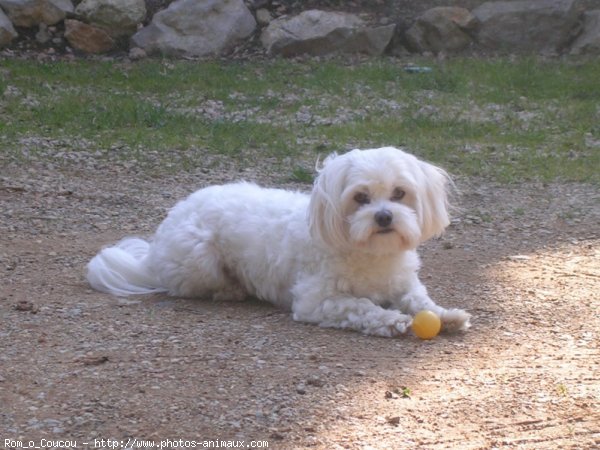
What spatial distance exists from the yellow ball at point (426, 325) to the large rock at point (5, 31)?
9.47m

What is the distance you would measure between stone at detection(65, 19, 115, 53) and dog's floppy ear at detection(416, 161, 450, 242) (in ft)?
28.8

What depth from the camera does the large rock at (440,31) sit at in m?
13.3

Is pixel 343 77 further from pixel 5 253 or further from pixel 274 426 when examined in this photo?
pixel 274 426

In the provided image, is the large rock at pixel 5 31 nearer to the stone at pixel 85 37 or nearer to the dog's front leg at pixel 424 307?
the stone at pixel 85 37

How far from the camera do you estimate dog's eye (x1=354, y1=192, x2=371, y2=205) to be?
16.1 ft

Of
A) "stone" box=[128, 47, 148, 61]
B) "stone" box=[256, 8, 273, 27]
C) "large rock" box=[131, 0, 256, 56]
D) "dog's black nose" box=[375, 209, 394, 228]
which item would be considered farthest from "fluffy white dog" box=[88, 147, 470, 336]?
"stone" box=[256, 8, 273, 27]

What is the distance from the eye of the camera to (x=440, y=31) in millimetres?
13258

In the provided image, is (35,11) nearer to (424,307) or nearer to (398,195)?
(398,195)

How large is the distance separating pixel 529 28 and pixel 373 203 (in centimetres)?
919

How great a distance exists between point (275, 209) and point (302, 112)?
5.49 meters

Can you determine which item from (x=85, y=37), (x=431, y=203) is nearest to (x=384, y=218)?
(x=431, y=203)

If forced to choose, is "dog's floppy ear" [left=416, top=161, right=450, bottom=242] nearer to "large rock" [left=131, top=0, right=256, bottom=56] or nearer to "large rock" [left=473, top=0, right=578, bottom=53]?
"large rock" [left=131, top=0, right=256, bottom=56]

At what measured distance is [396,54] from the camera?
1334 centimetres

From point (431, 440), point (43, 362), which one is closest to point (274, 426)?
point (431, 440)
